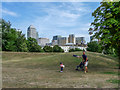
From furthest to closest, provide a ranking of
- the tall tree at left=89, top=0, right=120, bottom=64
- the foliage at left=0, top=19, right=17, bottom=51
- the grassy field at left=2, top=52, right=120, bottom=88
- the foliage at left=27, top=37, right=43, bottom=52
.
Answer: the foliage at left=27, top=37, right=43, bottom=52, the foliage at left=0, top=19, right=17, bottom=51, the tall tree at left=89, top=0, right=120, bottom=64, the grassy field at left=2, top=52, right=120, bottom=88

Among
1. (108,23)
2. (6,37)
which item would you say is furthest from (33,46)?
(108,23)

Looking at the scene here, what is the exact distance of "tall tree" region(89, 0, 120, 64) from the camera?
14.0m

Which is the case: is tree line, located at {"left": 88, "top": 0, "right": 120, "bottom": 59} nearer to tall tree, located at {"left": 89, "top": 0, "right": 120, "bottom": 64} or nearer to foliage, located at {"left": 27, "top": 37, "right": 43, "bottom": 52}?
tall tree, located at {"left": 89, "top": 0, "right": 120, "bottom": 64}

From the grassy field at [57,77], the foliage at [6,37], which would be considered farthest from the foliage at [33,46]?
the grassy field at [57,77]

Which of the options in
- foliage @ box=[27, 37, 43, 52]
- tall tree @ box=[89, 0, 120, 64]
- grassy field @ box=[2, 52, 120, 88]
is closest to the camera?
grassy field @ box=[2, 52, 120, 88]

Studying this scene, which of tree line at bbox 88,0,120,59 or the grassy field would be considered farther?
tree line at bbox 88,0,120,59

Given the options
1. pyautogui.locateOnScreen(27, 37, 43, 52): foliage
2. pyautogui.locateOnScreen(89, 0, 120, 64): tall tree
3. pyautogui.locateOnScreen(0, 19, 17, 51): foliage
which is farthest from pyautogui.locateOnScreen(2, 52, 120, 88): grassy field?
pyautogui.locateOnScreen(27, 37, 43, 52): foliage

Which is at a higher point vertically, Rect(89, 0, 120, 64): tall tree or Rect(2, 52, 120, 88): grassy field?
Rect(89, 0, 120, 64): tall tree

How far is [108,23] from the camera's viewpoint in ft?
46.9

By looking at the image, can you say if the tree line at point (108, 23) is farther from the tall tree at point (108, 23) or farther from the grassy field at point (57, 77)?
the grassy field at point (57, 77)

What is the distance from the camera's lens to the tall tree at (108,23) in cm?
1399

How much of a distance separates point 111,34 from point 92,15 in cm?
352

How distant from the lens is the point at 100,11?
15.7 m

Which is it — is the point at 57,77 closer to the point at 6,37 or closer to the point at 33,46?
the point at 6,37
